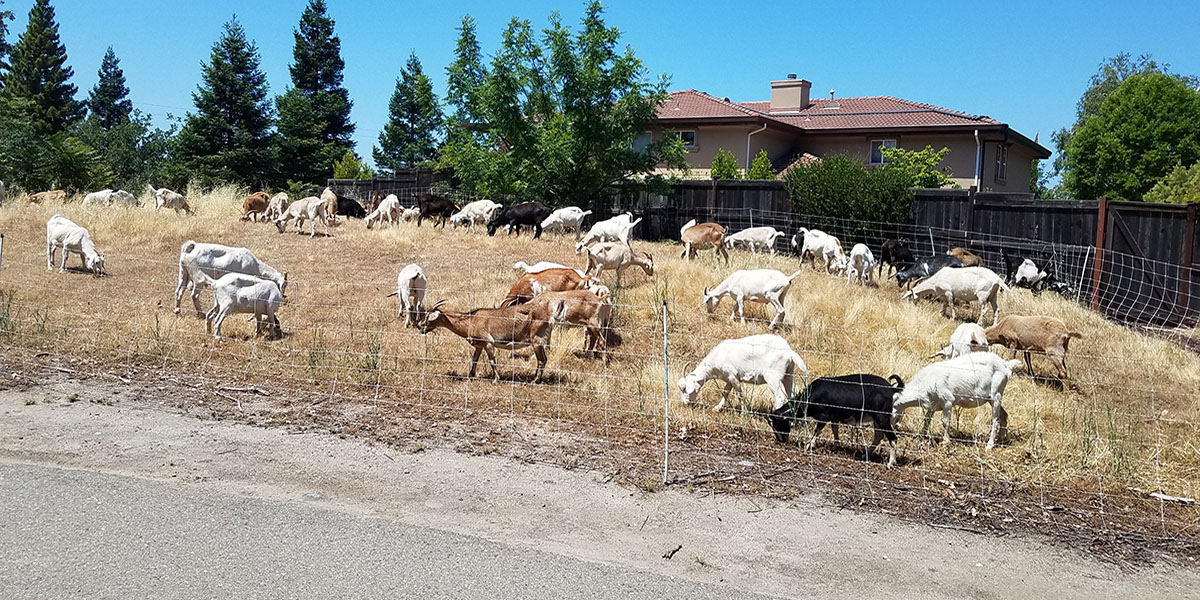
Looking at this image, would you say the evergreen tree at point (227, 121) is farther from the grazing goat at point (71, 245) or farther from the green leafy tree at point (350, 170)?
the grazing goat at point (71, 245)

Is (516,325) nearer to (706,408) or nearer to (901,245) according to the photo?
(706,408)

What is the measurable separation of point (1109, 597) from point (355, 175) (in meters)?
Answer: 42.7

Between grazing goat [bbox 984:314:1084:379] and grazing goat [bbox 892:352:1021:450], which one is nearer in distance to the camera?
grazing goat [bbox 892:352:1021:450]

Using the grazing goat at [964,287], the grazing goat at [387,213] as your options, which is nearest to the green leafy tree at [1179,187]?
the grazing goat at [964,287]

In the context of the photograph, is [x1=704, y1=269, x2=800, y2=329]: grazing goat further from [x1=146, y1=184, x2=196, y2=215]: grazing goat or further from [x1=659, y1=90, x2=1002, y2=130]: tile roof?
[x1=659, y1=90, x2=1002, y2=130]: tile roof

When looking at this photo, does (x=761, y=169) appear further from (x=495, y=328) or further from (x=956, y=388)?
(x=956, y=388)

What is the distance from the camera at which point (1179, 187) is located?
3297 centimetres

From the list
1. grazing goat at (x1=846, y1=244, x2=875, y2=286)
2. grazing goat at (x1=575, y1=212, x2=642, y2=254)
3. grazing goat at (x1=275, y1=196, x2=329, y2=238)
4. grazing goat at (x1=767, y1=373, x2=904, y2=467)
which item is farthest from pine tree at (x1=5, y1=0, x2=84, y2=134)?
grazing goat at (x1=767, y1=373, x2=904, y2=467)

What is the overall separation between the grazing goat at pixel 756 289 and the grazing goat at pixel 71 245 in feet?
33.5

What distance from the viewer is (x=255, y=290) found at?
37.6 ft

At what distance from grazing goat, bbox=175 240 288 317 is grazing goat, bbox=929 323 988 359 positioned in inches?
343

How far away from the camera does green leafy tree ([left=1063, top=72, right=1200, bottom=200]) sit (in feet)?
135

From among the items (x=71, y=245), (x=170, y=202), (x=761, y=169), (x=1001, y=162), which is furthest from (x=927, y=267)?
(x=1001, y=162)

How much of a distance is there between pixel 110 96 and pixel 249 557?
246ft
